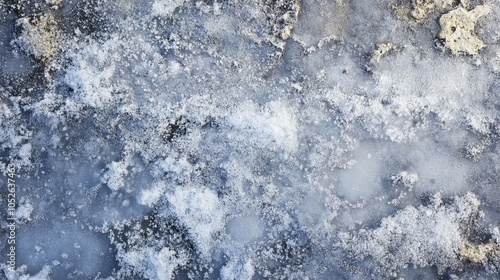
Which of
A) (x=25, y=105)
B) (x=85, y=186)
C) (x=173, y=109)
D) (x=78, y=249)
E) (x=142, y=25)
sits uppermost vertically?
(x=142, y=25)

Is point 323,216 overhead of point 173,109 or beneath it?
beneath

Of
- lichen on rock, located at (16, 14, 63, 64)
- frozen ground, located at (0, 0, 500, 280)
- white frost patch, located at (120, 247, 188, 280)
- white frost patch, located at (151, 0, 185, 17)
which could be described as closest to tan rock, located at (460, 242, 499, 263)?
frozen ground, located at (0, 0, 500, 280)

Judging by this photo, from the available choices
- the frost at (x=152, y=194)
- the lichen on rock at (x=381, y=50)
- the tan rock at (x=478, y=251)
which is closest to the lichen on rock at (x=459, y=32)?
the lichen on rock at (x=381, y=50)

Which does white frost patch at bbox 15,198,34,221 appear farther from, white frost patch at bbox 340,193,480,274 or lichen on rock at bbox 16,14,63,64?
white frost patch at bbox 340,193,480,274

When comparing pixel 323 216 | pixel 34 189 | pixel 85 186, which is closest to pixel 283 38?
pixel 323 216

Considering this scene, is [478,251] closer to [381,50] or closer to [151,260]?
[381,50]

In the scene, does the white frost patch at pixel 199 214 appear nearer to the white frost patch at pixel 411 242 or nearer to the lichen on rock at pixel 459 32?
the white frost patch at pixel 411 242

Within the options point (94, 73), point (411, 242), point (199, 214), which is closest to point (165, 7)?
point (94, 73)

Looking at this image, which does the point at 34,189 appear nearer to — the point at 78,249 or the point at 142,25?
the point at 78,249
